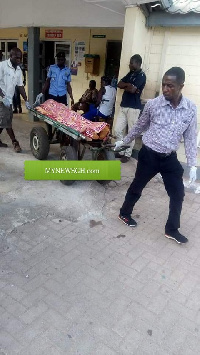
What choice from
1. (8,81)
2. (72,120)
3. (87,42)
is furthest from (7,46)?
(72,120)

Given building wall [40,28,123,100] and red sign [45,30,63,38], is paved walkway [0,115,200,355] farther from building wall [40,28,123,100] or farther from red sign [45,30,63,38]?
red sign [45,30,63,38]

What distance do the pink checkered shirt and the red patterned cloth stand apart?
1171mm

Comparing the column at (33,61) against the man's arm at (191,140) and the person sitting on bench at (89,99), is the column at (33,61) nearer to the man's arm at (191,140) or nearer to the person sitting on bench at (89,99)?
the person sitting on bench at (89,99)

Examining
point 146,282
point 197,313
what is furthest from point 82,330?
point 197,313

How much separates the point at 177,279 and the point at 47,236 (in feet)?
4.76

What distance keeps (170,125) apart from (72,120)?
1999 millimetres

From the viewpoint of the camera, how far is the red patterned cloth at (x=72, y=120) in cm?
411

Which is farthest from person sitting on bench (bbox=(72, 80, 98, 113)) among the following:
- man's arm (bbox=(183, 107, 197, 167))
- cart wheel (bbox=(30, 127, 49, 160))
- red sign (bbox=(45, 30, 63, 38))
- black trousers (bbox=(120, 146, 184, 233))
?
man's arm (bbox=(183, 107, 197, 167))

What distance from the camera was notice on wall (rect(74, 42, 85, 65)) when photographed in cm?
845

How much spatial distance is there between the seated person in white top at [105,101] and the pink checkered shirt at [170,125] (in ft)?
10.2

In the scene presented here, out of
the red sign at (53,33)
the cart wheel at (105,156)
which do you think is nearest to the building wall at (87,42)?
the red sign at (53,33)

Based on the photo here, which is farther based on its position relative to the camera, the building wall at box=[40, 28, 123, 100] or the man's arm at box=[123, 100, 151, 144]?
the building wall at box=[40, 28, 123, 100]

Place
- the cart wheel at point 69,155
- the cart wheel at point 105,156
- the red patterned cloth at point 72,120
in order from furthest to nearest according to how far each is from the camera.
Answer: the cart wheel at point 105,156 < the cart wheel at point 69,155 < the red patterned cloth at point 72,120

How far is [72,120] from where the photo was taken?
447 centimetres
